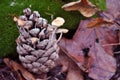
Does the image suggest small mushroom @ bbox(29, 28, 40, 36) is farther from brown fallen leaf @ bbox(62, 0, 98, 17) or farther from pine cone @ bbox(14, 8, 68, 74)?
brown fallen leaf @ bbox(62, 0, 98, 17)

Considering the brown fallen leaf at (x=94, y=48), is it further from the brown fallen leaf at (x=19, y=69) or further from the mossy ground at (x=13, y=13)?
Result: the brown fallen leaf at (x=19, y=69)

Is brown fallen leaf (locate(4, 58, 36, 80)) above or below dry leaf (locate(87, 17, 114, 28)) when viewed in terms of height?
below

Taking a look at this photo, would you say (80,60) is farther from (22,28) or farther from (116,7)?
(116,7)

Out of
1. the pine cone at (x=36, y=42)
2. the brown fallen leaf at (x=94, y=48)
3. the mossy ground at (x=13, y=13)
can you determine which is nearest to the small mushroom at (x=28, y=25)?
the pine cone at (x=36, y=42)

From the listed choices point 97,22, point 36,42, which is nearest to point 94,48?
point 97,22

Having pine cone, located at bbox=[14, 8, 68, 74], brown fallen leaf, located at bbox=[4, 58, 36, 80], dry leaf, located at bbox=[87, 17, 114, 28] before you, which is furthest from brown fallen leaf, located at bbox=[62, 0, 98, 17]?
brown fallen leaf, located at bbox=[4, 58, 36, 80]
